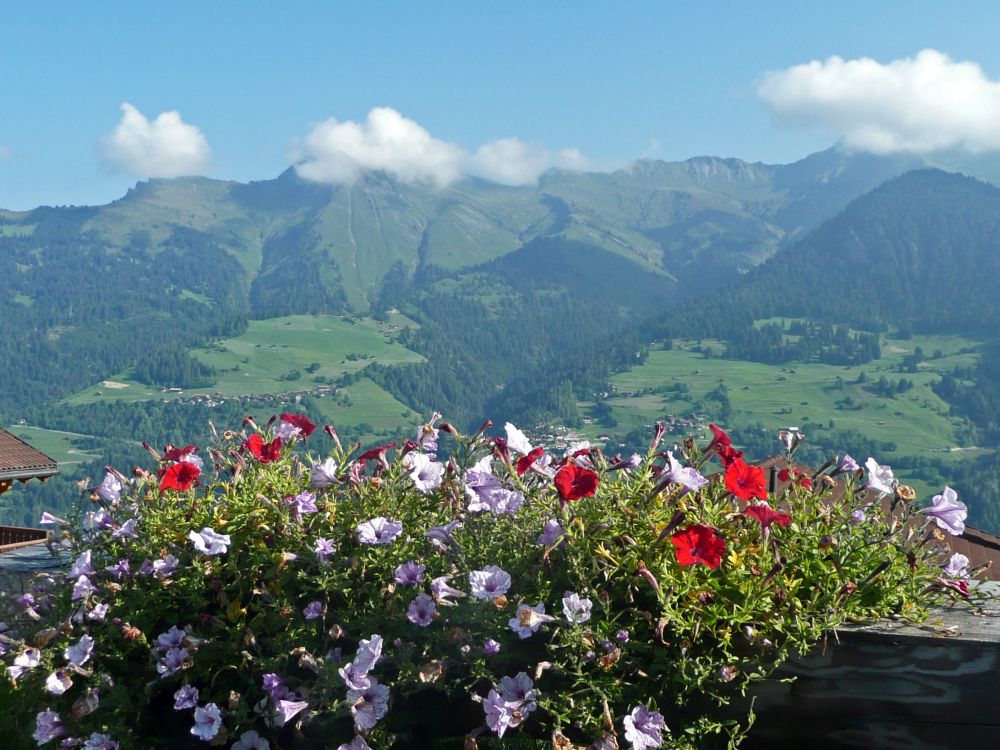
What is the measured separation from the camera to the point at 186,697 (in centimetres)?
276

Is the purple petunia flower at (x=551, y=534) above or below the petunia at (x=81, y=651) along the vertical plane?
above

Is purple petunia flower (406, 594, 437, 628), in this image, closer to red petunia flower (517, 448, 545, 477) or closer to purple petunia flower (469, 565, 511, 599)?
purple petunia flower (469, 565, 511, 599)

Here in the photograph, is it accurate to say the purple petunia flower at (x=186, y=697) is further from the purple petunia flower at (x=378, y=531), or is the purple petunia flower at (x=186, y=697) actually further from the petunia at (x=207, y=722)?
the purple petunia flower at (x=378, y=531)

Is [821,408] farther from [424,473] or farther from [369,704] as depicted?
[369,704]

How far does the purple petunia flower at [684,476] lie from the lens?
8.59 ft

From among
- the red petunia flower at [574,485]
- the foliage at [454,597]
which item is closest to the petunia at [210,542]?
the foliage at [454,597]

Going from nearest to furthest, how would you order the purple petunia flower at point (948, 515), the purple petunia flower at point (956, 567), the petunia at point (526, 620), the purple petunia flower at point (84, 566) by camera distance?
the petunia at point (526, 620)
the purple petunia flower at point (948, 515)
the purple petunia flower at point (956, 567)
the purple petunia flower at point (84, 566)

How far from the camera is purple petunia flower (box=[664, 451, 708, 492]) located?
103 inches

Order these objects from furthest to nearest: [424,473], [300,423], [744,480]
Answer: [300,423] < [424,473] < [744,480]

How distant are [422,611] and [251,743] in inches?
24.0

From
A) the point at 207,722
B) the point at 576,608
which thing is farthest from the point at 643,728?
the point at 207,722

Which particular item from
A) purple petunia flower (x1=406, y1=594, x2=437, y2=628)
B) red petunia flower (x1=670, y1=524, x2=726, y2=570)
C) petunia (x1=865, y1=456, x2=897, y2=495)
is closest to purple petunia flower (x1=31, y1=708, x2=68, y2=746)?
purple petunia flower (x1=406, y1=594, x2=437, y2=628)

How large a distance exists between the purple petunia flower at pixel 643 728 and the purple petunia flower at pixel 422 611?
0.55m

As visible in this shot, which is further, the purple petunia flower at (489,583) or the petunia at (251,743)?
the petunia at (251,743)
